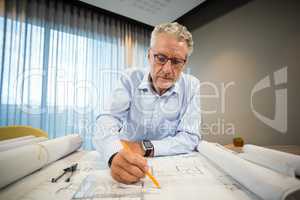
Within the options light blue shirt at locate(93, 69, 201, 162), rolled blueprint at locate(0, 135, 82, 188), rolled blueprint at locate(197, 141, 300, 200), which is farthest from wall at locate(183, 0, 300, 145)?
rolled blueprint at locate(0, 135, 82, 188)

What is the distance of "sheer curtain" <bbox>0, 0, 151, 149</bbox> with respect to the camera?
184cm

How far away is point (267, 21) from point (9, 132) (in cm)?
238

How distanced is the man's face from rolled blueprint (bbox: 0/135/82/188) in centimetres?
65

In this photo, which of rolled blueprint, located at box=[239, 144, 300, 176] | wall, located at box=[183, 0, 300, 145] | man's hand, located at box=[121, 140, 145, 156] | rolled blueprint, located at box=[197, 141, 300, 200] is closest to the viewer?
rolled blueprint, located at box=[197, 141, 300, 200]

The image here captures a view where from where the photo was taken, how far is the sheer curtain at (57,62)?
6.05 ft

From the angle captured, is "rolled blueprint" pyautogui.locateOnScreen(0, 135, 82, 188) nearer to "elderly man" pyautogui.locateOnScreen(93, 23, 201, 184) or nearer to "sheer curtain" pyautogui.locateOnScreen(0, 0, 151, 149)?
"elderly man" pyautogui.locateOnScreen(93, 23, 201, 184)

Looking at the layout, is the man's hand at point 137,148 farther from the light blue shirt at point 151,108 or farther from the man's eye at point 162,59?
the man's eye at point 162,59

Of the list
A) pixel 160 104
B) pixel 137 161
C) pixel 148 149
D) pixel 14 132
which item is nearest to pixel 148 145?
pixel 148 149

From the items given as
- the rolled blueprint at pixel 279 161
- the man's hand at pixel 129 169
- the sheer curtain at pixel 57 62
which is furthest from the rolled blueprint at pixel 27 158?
the sheer curtain at pixel 57 62

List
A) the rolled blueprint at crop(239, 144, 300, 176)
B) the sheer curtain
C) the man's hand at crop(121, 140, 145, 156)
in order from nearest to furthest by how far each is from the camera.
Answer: the rolled blueprint at crop(239, 144, 300, 176)
the man's hand at crop(121, 140, 145, 156)
the sheer curtain

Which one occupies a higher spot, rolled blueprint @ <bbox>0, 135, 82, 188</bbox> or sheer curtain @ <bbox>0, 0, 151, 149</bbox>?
sheer curtain @ <bbox>0, 0, 151, 149</bbox>

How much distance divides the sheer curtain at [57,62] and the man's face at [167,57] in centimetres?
123

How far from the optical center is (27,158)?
20.1 inches

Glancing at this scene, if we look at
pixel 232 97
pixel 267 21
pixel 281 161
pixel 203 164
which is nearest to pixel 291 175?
pixel 281 161
